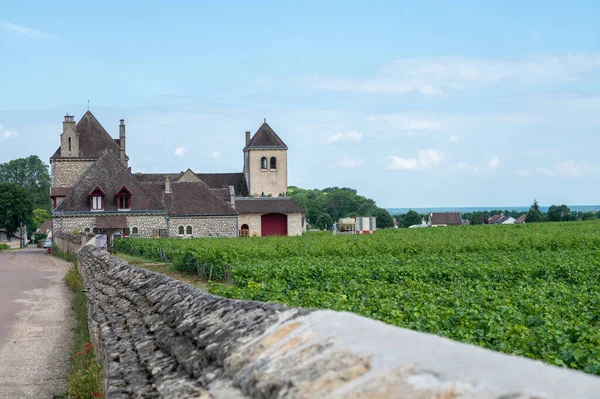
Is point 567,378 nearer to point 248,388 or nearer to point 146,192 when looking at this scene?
point 248,388

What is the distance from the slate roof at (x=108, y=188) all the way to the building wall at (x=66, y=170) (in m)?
9.69

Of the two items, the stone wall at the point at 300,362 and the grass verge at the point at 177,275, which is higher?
the stone wall at the point at 300,362

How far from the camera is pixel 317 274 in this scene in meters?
19.4

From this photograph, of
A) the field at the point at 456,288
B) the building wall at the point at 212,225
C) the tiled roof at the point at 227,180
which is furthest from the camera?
the tiled roof at the point at 227,180

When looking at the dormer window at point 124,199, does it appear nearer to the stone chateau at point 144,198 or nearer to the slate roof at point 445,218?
the stone chateau at point 144,198

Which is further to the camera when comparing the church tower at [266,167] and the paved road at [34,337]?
the church tower at [266,167]

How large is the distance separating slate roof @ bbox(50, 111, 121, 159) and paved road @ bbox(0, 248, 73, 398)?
39280 mm

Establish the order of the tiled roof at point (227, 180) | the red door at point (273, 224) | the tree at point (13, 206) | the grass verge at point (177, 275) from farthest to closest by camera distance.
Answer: the tree at point (13, 206), the tiled roof at point (227, 180), the red door at point (273, 224), the grass verge at point (177, 275)

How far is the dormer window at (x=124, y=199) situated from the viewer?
54875mm

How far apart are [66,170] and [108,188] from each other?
1239 cm

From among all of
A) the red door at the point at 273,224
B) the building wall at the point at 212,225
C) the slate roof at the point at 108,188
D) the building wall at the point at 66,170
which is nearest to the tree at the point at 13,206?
the building wall at the point at 66,170

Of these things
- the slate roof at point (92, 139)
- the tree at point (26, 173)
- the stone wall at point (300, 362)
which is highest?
the tree at point (26, 173)

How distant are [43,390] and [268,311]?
7579 millimetres

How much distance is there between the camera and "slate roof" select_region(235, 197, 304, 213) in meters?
72.6
